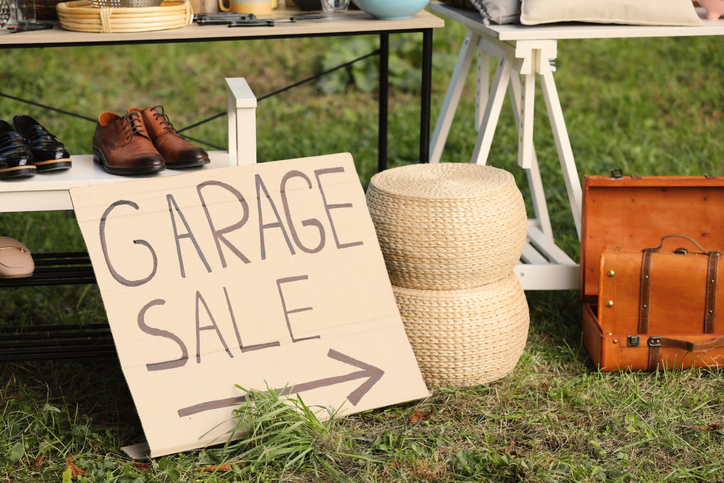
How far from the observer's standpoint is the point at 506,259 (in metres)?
1.94

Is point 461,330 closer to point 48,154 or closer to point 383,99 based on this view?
point 383,99

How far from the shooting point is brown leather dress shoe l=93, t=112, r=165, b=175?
5.89ft

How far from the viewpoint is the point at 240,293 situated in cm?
174

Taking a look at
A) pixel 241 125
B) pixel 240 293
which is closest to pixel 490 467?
pixel 240 293

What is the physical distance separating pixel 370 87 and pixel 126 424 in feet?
11.3

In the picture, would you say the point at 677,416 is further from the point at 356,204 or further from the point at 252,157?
the point at 252,157

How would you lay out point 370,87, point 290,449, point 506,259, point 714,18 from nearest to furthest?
point 290,449
point 506,259
point 714,18
point 370,87

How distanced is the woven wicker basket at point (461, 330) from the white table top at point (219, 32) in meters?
0.70

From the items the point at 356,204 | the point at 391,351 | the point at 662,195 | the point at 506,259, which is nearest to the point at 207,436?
the point at 391,351

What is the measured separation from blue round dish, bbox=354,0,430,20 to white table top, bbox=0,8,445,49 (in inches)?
0.8

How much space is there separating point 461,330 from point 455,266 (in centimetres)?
17

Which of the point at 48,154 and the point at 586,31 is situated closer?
the point at 48,154

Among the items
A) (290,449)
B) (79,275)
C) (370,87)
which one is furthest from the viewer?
(370,87)

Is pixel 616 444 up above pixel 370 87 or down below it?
below
